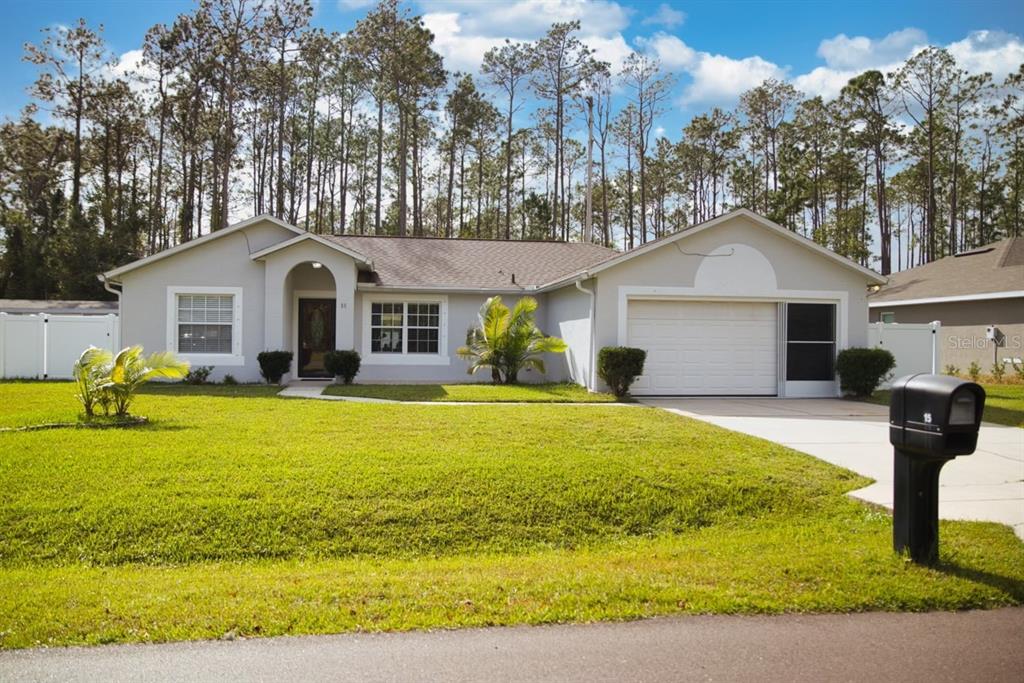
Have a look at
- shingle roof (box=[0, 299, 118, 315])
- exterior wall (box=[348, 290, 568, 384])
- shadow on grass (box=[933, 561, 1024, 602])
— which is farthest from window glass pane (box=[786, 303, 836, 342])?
shingle roof (box=[0, 299, 118, 315])

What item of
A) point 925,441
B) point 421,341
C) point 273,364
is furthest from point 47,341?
point 925,441

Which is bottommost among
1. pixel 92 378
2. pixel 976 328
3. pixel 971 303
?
pixel 92 378

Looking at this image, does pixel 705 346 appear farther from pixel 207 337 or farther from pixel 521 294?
pixel 207 337

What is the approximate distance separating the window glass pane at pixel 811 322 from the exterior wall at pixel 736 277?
0.56 ft

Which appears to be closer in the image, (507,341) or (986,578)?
(986,578)

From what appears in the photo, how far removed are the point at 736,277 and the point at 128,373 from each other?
1222 centimetres

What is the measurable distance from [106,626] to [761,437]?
8.86 metres

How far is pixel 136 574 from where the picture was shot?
5828 mm

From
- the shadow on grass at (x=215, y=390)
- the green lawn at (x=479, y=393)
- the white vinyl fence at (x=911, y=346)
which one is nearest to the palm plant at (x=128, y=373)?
the shadow on grass at (x=215, y=390)

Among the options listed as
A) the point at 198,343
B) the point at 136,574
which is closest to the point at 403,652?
the point at 136,574

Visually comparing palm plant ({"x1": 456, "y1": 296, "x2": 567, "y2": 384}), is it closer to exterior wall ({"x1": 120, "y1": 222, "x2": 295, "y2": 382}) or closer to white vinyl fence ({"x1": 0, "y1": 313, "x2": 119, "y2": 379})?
exterior wall ({"x1": 120, "y1": 222, "x2": 295, "y2": 382})

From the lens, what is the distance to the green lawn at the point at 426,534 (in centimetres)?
488

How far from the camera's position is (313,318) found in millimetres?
20297

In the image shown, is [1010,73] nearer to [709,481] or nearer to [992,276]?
[992,276]
